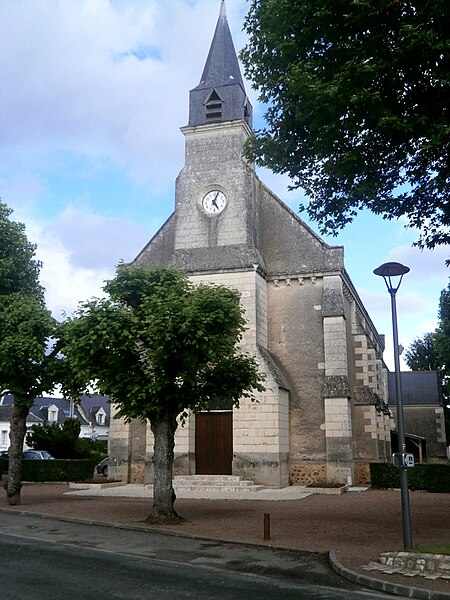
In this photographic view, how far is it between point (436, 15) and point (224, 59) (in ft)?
70.2

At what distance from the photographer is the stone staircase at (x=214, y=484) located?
2197cm

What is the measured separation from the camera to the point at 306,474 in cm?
2414

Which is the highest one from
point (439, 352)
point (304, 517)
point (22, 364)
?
point (439, 352)

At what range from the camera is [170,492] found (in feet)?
47.1

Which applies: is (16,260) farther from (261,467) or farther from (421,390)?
(421,390)

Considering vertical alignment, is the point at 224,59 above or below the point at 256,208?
above

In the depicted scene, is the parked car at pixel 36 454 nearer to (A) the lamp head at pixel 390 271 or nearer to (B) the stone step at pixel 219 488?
(B) the stone step at pixel 219 488

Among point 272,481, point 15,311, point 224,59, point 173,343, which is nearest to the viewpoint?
point 173,343

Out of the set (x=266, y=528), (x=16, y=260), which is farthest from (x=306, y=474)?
(x=16, y=260)

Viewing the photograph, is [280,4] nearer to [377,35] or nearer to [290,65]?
[290,65]

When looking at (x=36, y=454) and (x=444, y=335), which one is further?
(x=36, y=454)

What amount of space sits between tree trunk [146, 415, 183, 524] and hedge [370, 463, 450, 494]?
1154 centimetres

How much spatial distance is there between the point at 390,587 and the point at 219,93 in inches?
959

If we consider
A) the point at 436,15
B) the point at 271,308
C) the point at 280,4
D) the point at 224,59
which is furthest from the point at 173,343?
the point at 224,59
